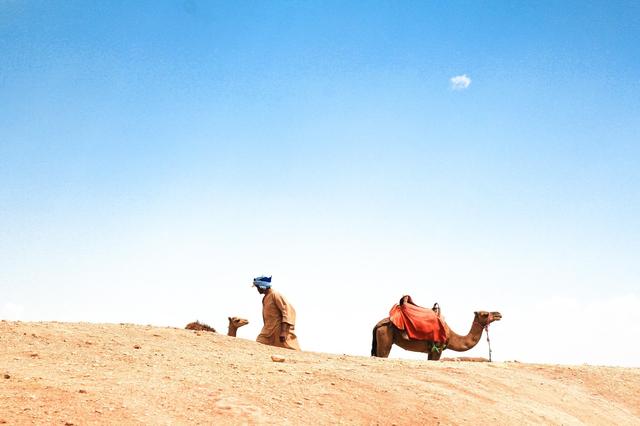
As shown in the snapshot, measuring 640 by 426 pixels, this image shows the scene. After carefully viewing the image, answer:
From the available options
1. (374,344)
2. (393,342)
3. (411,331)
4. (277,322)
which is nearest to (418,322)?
(411,331)

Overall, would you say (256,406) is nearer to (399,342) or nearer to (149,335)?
(149,335)

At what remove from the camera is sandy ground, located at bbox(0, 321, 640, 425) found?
7066mm

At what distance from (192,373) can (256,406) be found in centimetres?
146

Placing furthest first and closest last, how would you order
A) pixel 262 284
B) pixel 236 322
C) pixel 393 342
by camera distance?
pixel 393 342, pixel 236 322, pixel 262 284

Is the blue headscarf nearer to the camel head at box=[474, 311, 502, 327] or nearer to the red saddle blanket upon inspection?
the red saddle blanket

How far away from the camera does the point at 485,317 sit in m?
17.0

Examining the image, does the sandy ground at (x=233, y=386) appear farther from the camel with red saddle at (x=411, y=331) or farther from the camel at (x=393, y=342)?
the camel at (x=393, y=342)

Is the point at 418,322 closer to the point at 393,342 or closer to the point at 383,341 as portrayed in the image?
the point at 393,342

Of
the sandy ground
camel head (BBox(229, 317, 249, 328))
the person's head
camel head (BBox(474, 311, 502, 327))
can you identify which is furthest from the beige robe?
camel head (BBox(474, 311, 502, 327))

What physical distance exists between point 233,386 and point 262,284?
19.2 ft

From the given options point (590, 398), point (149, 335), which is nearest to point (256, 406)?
point (149, 335)

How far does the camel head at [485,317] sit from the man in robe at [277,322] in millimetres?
5859

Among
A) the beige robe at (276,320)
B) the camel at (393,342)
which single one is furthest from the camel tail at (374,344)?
the beige robe at (276,320)

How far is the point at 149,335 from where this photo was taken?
11008 millimetres
